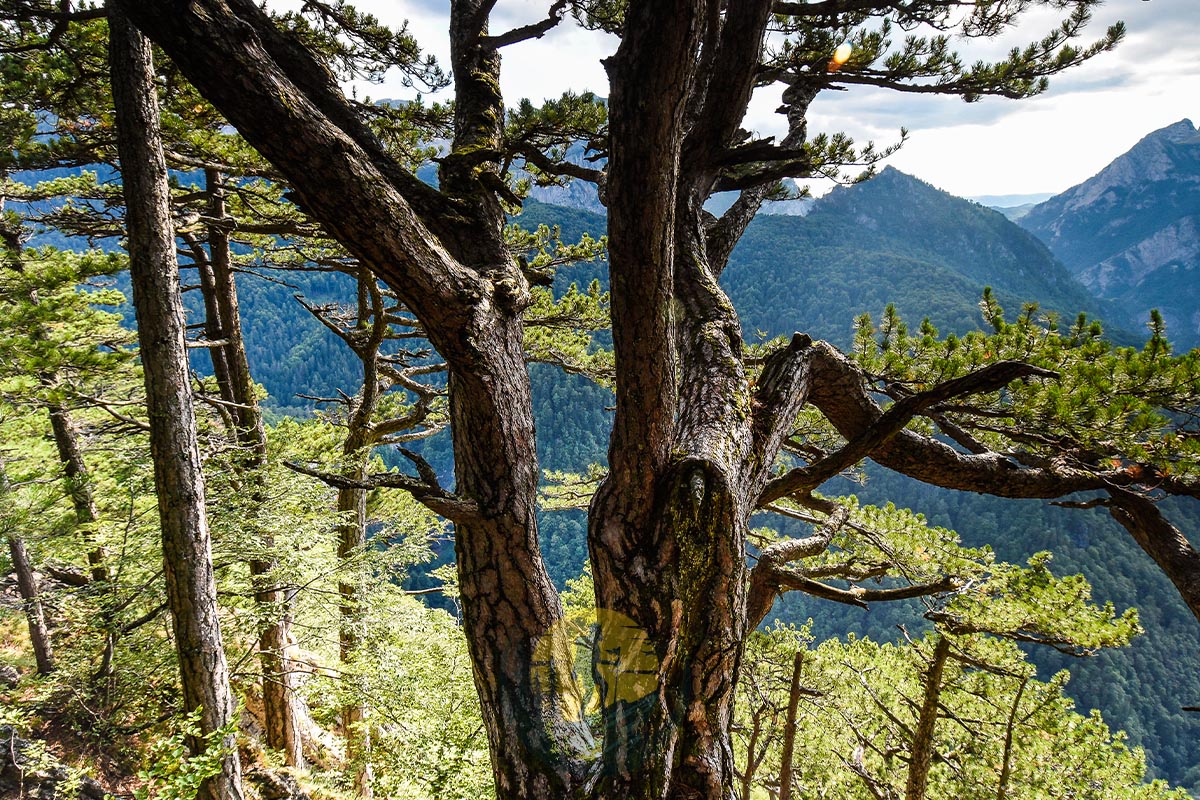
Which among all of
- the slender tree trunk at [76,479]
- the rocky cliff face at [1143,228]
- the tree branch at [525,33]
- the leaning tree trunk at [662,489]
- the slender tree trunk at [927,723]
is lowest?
the slender tree trunk at [927,723]

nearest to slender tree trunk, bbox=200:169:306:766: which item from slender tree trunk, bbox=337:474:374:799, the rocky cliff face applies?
slender tree trunk, bbox=337:474:374:799

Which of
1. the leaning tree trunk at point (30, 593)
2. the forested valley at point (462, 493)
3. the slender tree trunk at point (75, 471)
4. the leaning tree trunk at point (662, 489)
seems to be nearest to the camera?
the leaning tree trunk at point (662, 489)

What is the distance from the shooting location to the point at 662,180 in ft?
4.44

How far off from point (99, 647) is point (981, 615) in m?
8.30

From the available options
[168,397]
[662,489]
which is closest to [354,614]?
[168,397]

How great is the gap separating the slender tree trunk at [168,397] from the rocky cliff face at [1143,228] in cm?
19003

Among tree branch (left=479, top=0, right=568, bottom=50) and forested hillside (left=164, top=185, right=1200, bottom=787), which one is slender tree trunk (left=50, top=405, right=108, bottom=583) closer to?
forested hillside (left=164, top=185, right=1200, bottom=787)

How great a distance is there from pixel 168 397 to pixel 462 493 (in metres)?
2.59

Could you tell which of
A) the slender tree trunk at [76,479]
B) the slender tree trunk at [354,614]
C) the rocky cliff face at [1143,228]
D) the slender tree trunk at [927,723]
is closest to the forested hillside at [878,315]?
the slender tree trunk at [354,614]

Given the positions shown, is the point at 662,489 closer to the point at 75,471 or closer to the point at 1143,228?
the point at 75,471

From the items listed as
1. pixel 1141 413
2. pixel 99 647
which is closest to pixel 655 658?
pixel 1141 413

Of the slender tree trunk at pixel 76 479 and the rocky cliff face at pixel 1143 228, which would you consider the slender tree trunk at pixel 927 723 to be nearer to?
the slender tree trunk at pixel 76 479

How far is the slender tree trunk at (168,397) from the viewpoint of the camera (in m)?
3.07

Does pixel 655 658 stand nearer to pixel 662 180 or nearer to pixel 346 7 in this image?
pixel 662 180
